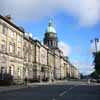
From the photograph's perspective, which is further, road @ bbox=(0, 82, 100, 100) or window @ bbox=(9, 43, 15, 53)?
window @ bbox=(9, 43, 15, 53)

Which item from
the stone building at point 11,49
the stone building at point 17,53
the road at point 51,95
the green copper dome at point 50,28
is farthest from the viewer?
the green copper dome at point 50,28

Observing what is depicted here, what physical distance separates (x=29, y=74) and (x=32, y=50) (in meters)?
8.72

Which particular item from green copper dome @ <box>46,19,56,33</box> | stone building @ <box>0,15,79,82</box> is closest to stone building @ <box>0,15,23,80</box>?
stone building @ <box>0,15,79,82</box>

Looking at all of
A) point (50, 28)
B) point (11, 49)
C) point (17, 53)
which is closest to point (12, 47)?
point (11, 49)

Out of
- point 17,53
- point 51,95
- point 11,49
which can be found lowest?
point 51,95

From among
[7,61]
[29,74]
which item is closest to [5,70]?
[7,61]

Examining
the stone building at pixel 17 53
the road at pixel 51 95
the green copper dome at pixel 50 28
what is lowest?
the road at pixel 51 95

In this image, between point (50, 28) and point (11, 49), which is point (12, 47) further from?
point (50, 28)

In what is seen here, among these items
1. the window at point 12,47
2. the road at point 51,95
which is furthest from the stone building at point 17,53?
the road at point 51,95

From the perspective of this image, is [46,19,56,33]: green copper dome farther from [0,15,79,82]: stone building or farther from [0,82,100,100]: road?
[0,82,100,100]: road

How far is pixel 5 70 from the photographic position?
50969mm

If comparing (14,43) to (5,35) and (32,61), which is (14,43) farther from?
(32,61)

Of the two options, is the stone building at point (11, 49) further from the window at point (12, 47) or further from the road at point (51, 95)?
the road at point (51, 95)

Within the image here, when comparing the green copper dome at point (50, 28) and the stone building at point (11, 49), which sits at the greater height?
the green copper dome at point (50, 28)
